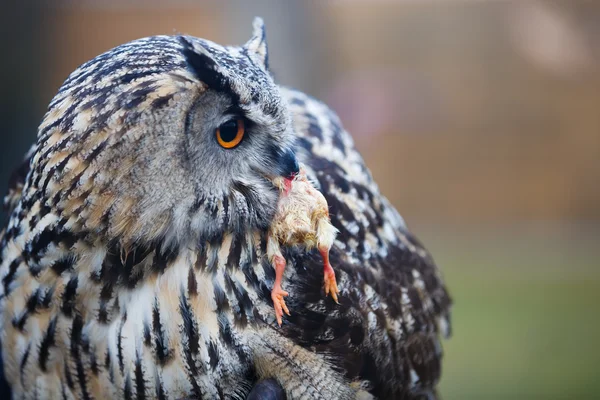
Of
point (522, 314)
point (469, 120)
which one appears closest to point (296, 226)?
point (469, 120)

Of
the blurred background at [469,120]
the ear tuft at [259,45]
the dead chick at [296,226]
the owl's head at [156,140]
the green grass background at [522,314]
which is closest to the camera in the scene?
the owl's head at [156,140]

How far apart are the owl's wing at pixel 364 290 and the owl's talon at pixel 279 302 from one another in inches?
1.3

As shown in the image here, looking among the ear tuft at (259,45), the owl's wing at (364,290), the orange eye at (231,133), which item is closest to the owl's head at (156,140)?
the orange eye at (231,133)

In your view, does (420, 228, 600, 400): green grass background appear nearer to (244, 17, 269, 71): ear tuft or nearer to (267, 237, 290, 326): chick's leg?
(267, 237, 290, 326): chick's leg

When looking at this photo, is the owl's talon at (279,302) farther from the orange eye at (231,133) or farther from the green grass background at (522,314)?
the green grass background at (522,314)

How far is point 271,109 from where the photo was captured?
107 cm

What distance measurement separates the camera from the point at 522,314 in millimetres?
3703

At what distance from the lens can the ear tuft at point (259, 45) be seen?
1.18m

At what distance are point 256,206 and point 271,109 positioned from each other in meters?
0.18

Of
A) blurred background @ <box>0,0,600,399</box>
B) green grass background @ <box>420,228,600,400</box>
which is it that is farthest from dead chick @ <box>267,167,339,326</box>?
green grass background @ <box>420,228,600,400</box>

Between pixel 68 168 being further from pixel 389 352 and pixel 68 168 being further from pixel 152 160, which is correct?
pixel 389 352

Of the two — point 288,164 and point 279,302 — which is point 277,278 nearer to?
point 279,302

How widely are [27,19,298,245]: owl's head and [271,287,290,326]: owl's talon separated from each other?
16 cm

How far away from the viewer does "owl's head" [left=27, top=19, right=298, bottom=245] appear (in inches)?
37.4
